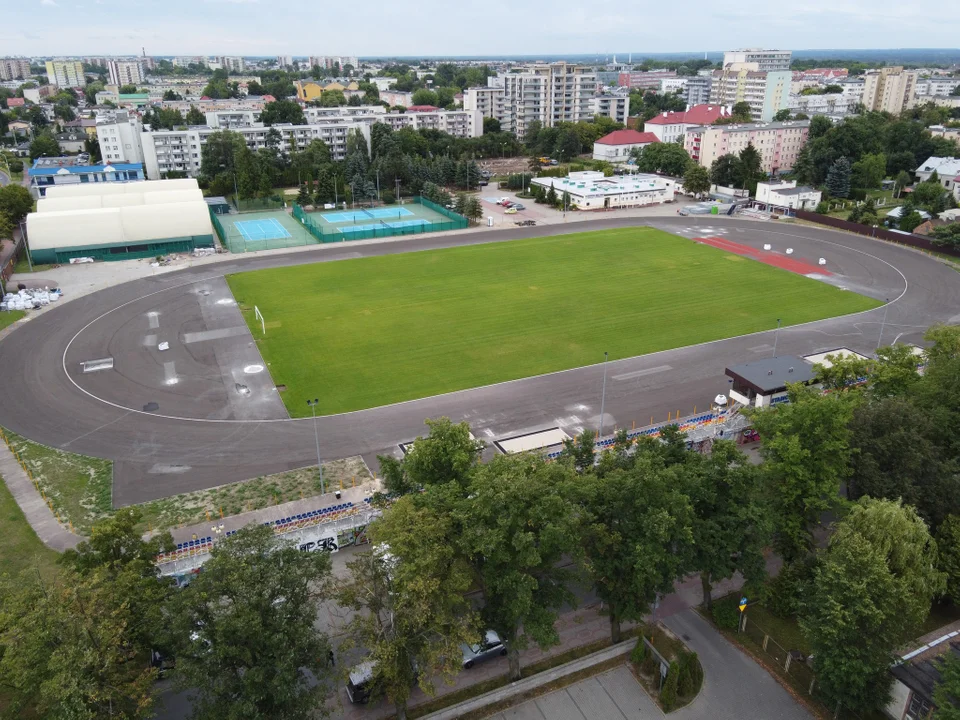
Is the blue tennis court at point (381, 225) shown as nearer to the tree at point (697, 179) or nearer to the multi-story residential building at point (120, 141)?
the tree at point (697, 179)

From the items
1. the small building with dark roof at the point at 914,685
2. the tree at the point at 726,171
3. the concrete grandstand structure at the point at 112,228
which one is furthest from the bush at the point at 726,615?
the tree at the point at 726,171

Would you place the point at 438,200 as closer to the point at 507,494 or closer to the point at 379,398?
the point at 379,398

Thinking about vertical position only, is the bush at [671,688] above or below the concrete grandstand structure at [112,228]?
below

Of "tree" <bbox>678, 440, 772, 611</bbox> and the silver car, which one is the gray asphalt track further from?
"tree" <bbox>678, 440, 772, 611</bbox>

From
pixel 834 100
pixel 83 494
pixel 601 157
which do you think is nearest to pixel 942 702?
pixel 83 494

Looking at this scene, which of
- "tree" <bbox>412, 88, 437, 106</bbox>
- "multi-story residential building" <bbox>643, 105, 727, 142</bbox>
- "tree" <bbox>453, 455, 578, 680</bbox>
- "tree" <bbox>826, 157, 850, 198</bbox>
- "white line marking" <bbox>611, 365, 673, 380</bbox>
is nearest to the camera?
"tree" <bbox>453, 455, 578, 680</bbox>

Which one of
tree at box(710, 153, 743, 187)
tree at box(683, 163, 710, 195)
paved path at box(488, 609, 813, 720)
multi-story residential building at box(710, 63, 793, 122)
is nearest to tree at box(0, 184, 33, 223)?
paved path at box(488, 609, 813, 720)
